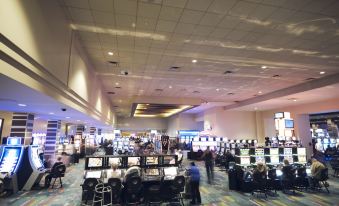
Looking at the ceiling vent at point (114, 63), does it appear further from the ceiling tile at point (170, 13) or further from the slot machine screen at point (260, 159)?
the slot machine screen at point (260, 159)

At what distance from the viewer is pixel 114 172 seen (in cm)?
589

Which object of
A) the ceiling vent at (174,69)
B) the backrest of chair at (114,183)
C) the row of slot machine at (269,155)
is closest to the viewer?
the backrest of chair at (114,183)

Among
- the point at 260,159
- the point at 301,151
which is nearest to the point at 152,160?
the point at 260,159

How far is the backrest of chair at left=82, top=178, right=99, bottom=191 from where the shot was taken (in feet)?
18.2

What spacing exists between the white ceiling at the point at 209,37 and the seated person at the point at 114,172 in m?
3.15

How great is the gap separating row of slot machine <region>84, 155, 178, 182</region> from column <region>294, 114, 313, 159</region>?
1084cm

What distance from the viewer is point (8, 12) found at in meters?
2.28

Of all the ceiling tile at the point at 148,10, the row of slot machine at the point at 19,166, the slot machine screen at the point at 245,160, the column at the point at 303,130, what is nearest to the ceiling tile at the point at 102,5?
the ceiling tile at the point at 148,10

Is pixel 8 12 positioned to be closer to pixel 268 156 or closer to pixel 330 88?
pixel 268 156

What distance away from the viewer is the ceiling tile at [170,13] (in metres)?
4.00

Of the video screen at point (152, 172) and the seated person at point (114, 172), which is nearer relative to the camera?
the seated person at point (114, 172)

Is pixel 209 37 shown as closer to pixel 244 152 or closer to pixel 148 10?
pixel 148 10

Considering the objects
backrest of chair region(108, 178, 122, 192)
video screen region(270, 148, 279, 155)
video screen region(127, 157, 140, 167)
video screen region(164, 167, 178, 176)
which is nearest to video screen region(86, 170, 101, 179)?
backrest of chair region(108, 178, 122, 192)

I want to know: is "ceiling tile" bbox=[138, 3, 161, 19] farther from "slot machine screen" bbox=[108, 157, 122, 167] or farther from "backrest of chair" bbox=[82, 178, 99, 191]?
"backrest of chair" bbox=[82, 178, 99, 191]
